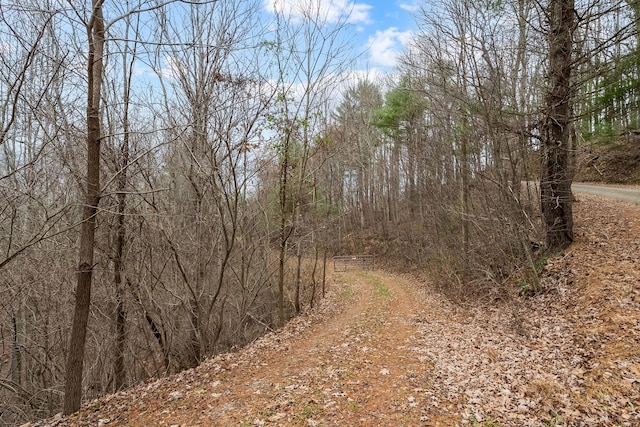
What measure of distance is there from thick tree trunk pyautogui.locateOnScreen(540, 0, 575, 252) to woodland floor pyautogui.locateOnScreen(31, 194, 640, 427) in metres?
0.61

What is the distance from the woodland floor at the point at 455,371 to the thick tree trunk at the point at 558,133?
608 millimetres

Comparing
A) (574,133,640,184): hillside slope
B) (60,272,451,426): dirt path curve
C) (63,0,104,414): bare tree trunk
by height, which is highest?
(574,133,640,184): hillside slope

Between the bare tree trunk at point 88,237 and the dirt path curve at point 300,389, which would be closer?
the dirt path curve at point 300,389

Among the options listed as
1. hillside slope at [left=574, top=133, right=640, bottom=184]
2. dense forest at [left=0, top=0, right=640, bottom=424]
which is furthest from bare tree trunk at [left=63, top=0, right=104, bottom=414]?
hillside slope at [left=574, top=133, right=640, bottom=184]

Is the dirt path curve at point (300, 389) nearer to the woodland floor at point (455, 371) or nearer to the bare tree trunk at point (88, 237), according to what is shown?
the woodland floor at point (455, 371)

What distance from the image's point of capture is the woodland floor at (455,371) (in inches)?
147

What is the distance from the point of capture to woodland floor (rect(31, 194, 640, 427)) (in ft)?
12.2

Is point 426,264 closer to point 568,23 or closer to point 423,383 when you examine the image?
point 568,23

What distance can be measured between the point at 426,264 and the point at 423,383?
11837mm

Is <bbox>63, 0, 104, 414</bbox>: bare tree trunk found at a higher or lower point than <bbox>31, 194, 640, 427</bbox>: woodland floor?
higher

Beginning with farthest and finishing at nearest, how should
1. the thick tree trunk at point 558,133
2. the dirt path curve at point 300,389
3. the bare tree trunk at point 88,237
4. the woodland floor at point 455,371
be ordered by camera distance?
the thick tree trunk at point 558,133, the bare tree trunk at point 88,237, the dirt path curve at point 300,389, the woodland floor at point 455,371

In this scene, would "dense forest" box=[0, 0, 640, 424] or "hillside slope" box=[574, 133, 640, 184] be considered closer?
"dense forest" box=[0, 0, 640, 424]

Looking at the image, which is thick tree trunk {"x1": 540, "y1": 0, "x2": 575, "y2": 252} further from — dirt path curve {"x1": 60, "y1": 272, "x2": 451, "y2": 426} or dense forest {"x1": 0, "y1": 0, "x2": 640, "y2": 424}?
dirt path curve {"x1": 60, "y1": 272, "x2": 451, "y2": 426}

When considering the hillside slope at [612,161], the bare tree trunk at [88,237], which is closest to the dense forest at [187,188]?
the bare tree trunk at [88,237]
